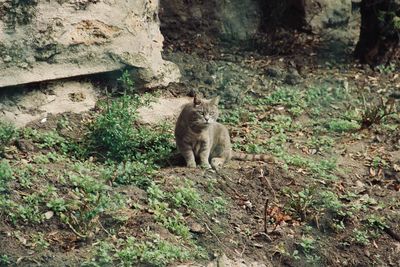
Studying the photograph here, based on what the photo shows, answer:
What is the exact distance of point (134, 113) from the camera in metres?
9.52

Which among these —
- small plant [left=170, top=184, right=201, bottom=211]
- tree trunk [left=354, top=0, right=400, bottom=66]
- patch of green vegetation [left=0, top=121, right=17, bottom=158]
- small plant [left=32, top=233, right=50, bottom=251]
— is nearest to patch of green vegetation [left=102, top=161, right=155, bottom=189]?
small plant [left=170, top=184, right=201, bottom=211]

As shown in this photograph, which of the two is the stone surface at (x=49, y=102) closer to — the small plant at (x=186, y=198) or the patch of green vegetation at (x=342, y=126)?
the small plant at (x=186, y=198)

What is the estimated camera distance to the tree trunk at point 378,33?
41.5ft

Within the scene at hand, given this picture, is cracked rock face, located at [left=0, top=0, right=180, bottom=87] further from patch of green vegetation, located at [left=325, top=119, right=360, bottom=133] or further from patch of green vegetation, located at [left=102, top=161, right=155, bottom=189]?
patch of green vegetation, located at [left=325, top=119, right=360, bottom=133]

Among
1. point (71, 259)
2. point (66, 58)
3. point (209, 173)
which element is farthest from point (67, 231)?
point (66, 58)

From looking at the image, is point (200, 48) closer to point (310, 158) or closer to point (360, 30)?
point (360, 30)

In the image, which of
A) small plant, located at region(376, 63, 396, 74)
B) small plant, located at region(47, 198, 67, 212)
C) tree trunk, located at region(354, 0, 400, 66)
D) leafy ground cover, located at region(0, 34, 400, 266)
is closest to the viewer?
leafy ground cover, located at region(0, 34, 400, 266)

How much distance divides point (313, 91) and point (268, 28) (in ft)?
6.31

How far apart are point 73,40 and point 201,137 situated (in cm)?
170

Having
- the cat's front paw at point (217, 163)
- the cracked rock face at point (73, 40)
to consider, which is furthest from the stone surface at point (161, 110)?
the cat's front paw at point (217, 163)

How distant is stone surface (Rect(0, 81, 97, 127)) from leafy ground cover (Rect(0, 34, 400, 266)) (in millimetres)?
123

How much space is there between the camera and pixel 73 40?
966cm

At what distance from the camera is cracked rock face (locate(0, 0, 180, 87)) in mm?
9258

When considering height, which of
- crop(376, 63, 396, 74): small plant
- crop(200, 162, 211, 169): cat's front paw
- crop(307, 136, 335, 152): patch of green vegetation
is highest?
crop(376, 63, 396, 74): small plant
